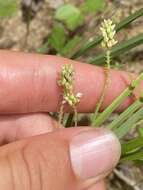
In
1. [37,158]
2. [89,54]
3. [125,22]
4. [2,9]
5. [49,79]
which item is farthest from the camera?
[89,54]

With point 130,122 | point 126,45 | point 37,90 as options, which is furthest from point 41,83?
point 130,122

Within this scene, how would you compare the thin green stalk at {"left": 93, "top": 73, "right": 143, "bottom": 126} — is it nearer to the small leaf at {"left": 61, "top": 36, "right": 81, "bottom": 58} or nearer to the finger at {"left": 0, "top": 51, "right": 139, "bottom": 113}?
the finger at {"left": 0, "top": 51, "right": 139, "bottom": 113}

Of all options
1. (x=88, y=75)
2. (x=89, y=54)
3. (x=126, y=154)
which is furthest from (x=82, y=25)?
(x=126, y=154)

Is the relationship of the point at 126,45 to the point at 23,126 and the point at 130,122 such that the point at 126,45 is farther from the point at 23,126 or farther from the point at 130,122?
the point at 23,126

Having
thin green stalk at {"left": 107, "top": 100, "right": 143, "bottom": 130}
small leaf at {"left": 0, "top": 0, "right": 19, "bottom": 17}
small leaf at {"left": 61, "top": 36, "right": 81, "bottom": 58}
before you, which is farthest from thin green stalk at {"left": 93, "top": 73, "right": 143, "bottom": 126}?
small leaf at {"left": 0, "top": 0, "right": 19, "bottom": 17}

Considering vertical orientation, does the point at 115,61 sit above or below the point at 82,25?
below

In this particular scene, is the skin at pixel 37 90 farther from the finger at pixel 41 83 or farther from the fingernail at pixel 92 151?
the fingernail at pixel 92 151

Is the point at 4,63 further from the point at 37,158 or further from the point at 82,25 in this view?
the point at 82,25

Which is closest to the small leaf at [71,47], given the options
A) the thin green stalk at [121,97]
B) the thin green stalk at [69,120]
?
the thin green stalk at [69,120]
